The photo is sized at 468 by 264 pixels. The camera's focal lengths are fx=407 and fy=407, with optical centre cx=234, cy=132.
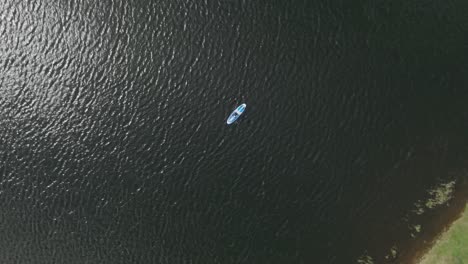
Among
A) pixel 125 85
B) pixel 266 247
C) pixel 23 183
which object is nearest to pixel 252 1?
pixel 125 85

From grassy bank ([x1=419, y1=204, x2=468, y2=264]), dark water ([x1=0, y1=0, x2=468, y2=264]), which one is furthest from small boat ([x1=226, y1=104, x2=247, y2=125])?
grassy bank ([x1=419, y1=204, x2=468, y2=264])

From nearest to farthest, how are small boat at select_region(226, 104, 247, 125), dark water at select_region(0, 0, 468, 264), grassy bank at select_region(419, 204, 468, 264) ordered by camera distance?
grassy bank at select_region(419, 204, 468, 264) → dark water at select_region(0, 0, 468, 264) → small boat at select_region(226, 104, 247, 125)

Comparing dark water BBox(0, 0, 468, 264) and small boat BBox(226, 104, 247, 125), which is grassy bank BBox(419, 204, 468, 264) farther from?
small boat BBox(226, 104, 247, 125)

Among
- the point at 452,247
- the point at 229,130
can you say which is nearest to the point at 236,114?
the point at 229,130

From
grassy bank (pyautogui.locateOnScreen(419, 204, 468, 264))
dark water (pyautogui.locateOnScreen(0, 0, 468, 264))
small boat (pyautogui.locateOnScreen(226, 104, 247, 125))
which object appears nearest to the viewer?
grassy bank (pyautogui.locateOnScreen(419, 204, 468, 264))

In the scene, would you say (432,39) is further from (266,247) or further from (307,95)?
(266,247)

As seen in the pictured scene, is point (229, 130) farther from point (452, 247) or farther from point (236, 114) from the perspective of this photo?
point (452, 247)

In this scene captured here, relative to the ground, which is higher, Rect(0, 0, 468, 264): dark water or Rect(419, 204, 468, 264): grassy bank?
Rect(0, 0, 468, 264): dark water
